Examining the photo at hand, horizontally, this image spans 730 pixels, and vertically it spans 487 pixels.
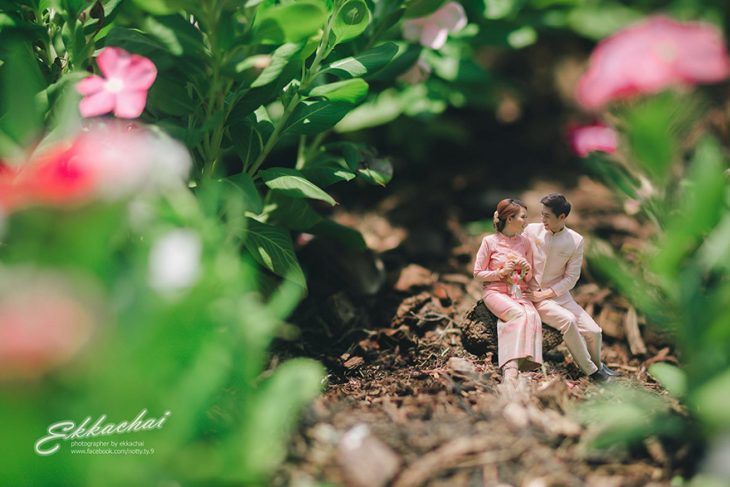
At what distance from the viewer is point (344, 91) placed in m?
1.67

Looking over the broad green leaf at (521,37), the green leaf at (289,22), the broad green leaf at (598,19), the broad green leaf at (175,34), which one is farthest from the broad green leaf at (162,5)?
the broad green leaf at (598,19)

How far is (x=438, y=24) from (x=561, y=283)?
0.93m

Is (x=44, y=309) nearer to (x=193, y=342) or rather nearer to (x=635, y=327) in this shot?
(x=193, y=342)

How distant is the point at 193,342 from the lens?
1211 millimetres

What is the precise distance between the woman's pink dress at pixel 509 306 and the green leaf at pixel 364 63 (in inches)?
21.3

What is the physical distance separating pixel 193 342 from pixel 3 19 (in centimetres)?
104

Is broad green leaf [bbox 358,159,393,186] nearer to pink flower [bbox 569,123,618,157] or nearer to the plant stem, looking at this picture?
the plant stem

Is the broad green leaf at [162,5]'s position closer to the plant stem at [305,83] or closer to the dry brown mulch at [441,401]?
the plant stem at [305,83]

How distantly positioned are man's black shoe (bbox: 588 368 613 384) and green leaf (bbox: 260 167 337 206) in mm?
772

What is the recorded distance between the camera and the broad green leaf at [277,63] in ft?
5.10

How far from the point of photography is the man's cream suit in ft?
5.26

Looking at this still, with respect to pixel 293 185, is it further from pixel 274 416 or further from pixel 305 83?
pixel 274 416

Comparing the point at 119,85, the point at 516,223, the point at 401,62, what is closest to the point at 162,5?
the point at 119,85

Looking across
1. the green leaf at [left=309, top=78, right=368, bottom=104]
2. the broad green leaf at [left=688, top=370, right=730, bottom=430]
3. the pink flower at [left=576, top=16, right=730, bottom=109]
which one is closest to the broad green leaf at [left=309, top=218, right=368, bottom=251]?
the green leaf at [left=309, top=78, right=368, bottom=104]
